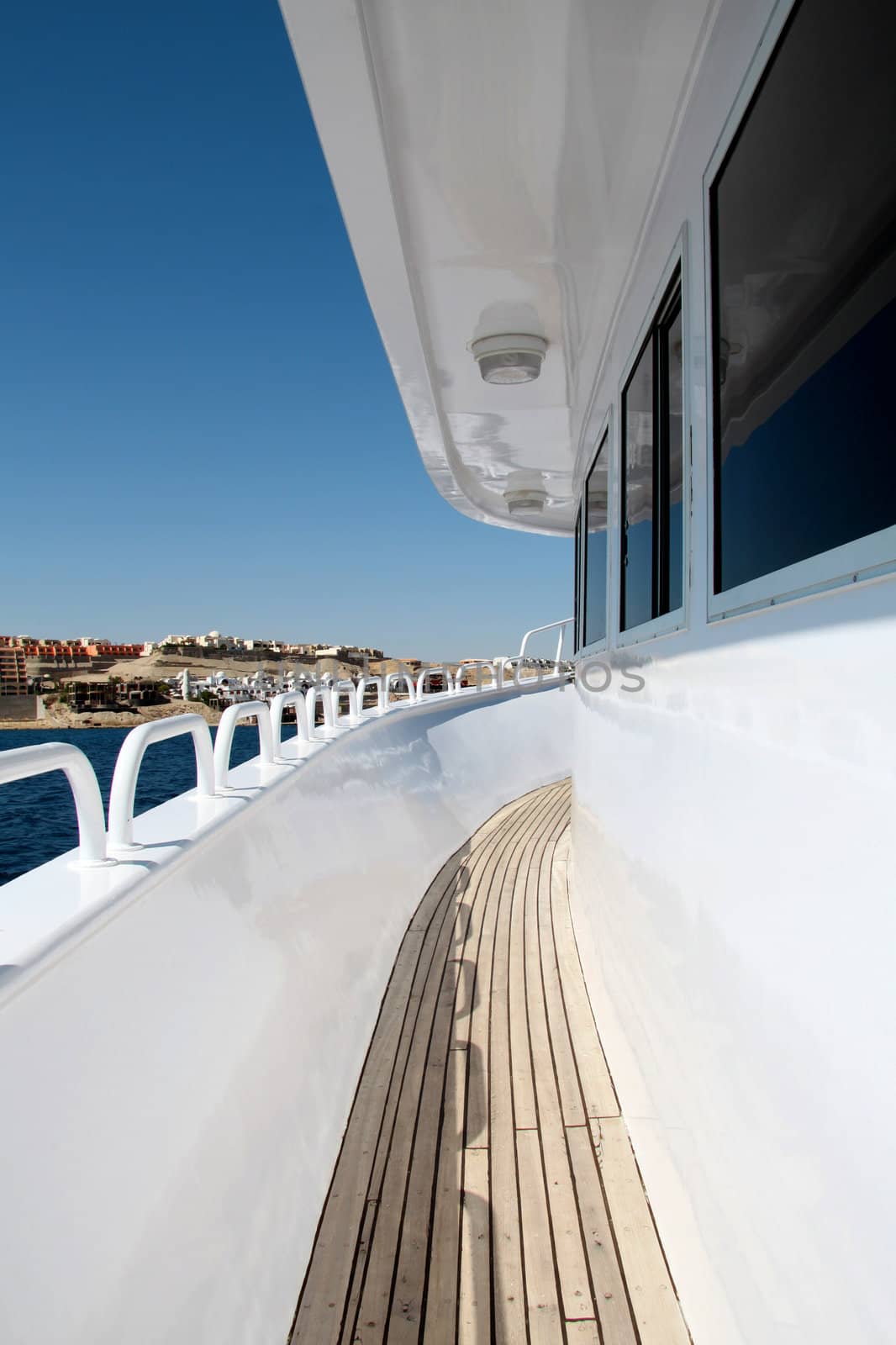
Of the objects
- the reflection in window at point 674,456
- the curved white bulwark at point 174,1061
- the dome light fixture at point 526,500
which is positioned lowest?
the curved white bulwark at point 174,1061

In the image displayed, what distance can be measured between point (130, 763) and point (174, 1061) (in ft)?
1.69

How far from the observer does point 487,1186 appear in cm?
201

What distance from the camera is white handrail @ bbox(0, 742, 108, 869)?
1034mm

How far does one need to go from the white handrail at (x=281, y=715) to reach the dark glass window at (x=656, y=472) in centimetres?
122

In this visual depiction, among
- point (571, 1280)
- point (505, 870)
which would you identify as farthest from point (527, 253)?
point (505, 870)

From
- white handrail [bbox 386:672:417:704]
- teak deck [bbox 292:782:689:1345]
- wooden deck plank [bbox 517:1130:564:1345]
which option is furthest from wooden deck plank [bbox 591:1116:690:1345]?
white handrail [bbox 386:672:417:704]

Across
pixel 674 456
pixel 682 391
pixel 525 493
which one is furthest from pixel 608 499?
pixel 525 493

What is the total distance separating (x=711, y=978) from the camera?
145 cm

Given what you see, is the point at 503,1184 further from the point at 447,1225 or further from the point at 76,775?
the point at 76,775

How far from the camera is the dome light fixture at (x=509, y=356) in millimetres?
3408

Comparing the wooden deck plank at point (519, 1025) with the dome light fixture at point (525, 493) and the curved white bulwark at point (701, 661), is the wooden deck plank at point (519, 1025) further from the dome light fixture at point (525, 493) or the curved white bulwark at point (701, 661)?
the dome light fixture at point (525, 493)

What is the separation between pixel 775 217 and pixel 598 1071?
2.26 metres

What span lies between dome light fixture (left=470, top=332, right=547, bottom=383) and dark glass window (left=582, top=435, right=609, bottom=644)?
19.1 inches

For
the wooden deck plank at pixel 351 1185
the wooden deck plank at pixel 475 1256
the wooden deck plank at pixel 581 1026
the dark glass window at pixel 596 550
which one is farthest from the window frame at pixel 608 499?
the wooden deck plank at pixel 475 1256
